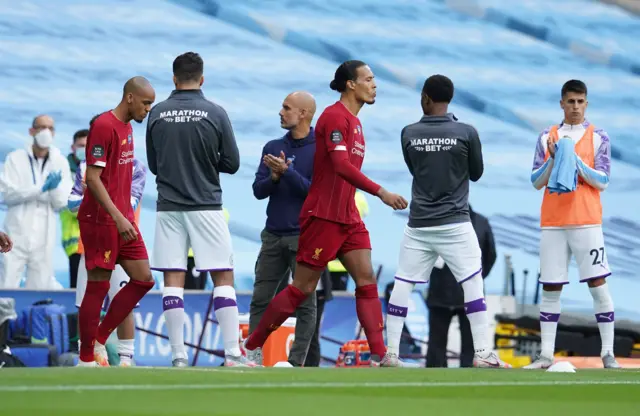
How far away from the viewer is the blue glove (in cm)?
1283

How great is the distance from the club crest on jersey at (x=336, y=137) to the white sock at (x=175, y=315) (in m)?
1.27

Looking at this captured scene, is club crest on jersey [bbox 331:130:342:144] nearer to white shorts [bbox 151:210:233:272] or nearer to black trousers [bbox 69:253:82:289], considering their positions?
white shorts [bbox 151:210:233:272]

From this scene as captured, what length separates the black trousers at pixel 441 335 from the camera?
36.1 feet

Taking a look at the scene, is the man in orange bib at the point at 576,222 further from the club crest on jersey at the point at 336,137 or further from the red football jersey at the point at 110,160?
the red football jersey at the point at 110,160

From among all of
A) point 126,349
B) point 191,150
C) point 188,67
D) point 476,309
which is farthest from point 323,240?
point 126,349

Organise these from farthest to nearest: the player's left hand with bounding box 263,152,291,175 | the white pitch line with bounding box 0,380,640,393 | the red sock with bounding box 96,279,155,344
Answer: the player's left hand with bounding box 263,152,291,175 < the red sock with bounding box 96,279,155,344 < the white pitch line with bounding box 0,380,640,393

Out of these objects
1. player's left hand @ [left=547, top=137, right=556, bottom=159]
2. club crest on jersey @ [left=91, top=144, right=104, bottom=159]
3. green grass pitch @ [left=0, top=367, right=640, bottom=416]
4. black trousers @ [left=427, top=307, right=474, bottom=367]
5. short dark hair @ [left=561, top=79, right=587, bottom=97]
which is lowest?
green grass pitch @ [left=0, top=367, right=640, bottom=416]

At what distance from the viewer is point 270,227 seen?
931 cm

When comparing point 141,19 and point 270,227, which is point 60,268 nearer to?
point 141,19

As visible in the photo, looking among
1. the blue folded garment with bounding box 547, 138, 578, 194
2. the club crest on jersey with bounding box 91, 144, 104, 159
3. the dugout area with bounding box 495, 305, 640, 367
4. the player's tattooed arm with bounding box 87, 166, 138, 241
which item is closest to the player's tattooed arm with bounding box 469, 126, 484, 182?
the blue folded garment with bounding box 547, 138, 578, 194

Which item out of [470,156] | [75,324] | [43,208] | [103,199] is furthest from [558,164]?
[43,208]

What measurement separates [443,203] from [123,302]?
6.76 feet

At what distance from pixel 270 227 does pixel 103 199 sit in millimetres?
1856

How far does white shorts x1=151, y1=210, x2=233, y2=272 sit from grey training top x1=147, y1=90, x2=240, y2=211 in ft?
0.18
